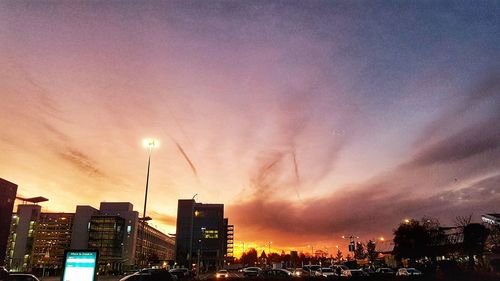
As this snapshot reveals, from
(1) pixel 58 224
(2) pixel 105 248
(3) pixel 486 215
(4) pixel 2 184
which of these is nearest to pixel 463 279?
(3) pixel 486 215

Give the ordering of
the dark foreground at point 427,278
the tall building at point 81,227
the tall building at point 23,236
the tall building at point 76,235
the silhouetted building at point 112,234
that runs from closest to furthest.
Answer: the dark foreground at point 427,278 → the silhouetted building at point 112,234 → the tall building at point 76,235 → the tall building at point 81,227 → the tall building at point 23,236

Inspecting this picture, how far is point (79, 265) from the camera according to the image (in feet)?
64.3

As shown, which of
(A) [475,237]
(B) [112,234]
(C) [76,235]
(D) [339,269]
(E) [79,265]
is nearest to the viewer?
(E) [79,265]

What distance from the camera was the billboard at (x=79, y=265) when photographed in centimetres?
1945

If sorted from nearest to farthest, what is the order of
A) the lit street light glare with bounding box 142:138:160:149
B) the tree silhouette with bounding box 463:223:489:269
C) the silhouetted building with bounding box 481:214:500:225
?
the lit street light glare with bounding box 142:138:160:149, the tree silhouette with bounding box 463:223:489:269, the silhouetted building with bounding box 481:214:500:225

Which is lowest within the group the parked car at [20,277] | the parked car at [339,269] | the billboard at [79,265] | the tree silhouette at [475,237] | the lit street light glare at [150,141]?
the parked car at [20,277]

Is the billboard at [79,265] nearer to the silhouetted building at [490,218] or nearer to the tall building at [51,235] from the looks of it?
the silhouetted building at [490,218]

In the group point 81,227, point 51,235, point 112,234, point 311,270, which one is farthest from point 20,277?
point 51,235

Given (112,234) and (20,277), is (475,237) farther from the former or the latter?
(112,234)

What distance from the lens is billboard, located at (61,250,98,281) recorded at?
19453mm

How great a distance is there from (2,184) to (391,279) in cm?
12645

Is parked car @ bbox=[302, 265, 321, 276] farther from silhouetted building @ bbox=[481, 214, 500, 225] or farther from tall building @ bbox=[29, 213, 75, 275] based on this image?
tall building @ bbox=[29, 213, 75, 275]

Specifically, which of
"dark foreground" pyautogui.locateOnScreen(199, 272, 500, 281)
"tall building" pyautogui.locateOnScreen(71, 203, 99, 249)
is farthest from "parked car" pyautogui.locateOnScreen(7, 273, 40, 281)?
"tall building" pyautogui.locateOnScreen(71, 203, 99, 249)

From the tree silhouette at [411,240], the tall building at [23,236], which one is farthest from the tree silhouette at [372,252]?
the tall building at [23,236]
